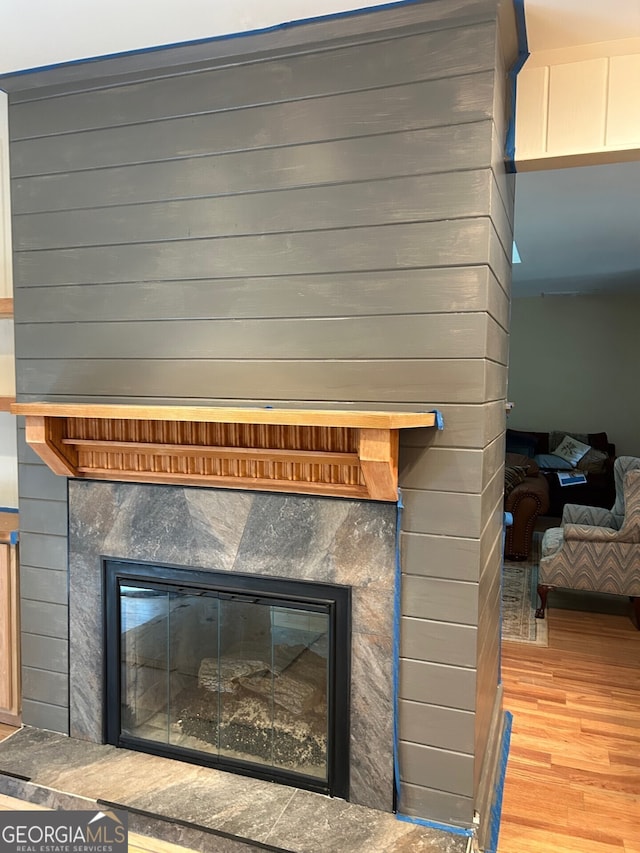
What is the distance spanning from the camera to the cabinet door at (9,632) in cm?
249

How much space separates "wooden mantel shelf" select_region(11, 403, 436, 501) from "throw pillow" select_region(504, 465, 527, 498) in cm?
344

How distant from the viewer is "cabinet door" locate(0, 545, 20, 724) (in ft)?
8.16

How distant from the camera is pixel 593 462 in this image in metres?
6.62

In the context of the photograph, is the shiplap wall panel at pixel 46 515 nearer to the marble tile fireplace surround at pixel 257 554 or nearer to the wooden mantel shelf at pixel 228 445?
the marble tile fireplace surround at pixel 257 554

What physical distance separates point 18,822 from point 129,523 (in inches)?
38.4

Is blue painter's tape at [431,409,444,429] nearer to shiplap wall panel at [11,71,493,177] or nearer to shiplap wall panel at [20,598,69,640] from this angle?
shiplap wall panel at [11,71,493,177]

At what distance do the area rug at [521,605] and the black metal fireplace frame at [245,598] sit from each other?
1.92 metres

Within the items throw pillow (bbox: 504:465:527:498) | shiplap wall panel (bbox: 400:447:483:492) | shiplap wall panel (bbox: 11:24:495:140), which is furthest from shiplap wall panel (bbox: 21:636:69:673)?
throw pillow (bbox: 504:465:527:498)

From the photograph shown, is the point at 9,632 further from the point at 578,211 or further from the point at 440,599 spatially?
the point at 578,211

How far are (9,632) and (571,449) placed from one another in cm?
593

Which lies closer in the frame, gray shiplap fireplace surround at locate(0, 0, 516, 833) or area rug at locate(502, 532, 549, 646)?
gray shiplap fireplace surround at locate(0, 0, 516, 833)

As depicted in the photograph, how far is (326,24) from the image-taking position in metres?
1.81

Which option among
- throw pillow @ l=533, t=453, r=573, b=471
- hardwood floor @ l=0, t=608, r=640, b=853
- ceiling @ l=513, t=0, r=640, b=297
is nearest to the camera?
ceiling @ l=513, t=0, r=640, b=297

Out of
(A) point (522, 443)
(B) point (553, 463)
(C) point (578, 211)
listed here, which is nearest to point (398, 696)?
(C) point (578, 211)
